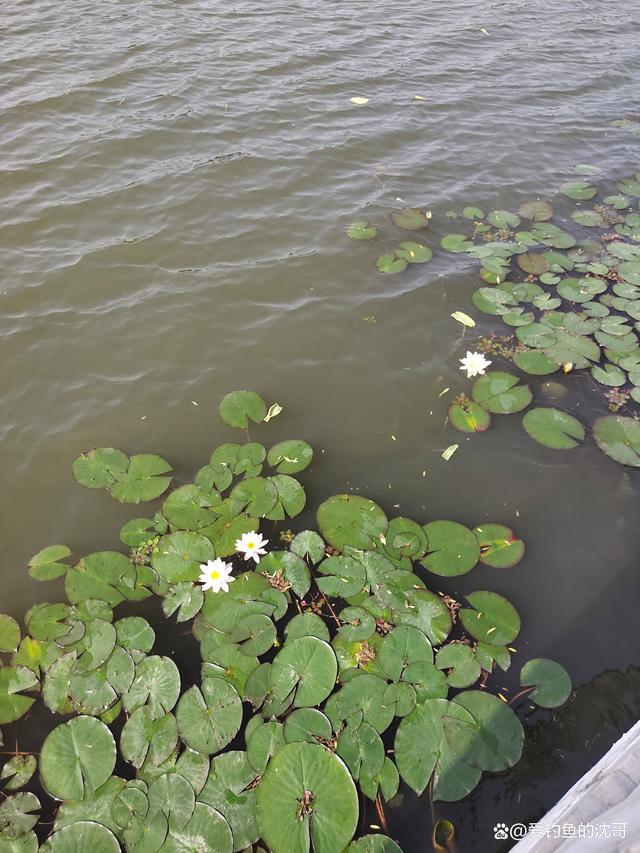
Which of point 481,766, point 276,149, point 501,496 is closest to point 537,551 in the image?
point 501,496

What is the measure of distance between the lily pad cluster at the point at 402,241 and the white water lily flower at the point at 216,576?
3.14 metres

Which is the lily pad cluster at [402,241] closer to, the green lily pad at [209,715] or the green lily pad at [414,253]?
the green lily pad at [414,253]

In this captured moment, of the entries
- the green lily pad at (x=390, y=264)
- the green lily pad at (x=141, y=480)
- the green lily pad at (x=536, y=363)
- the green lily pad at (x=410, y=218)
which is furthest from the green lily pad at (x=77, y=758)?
the green lily pad at (x=410, y=218)

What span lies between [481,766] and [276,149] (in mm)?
6175

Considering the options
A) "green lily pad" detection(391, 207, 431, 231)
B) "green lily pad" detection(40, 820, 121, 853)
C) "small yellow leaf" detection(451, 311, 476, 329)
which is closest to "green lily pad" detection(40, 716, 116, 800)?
"green lily pad" detection(40, 820, 121, 853)

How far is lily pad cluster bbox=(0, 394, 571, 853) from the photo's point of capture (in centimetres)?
233

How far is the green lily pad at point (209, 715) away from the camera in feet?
8.25

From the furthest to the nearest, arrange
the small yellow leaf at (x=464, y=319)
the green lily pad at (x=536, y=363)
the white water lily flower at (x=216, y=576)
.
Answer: the small yellow leaf at (x=464, y=319) → the green lily pad at (x=536, y=363) → the white water lily flower at (x=216, y=576)

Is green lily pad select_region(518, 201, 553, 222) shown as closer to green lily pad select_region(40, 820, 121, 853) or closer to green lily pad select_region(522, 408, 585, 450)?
green lily pad select_region(522, 408, 585, 450)

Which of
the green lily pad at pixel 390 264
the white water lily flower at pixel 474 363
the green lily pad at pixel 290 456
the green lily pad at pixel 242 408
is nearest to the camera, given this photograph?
the green lily pad at pixel 290 456

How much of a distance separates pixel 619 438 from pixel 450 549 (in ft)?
4.84

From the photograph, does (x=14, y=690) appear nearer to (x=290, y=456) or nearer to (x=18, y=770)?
(x=18, y=770)

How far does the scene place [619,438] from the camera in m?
3.75

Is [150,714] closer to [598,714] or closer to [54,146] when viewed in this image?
[598,714]
